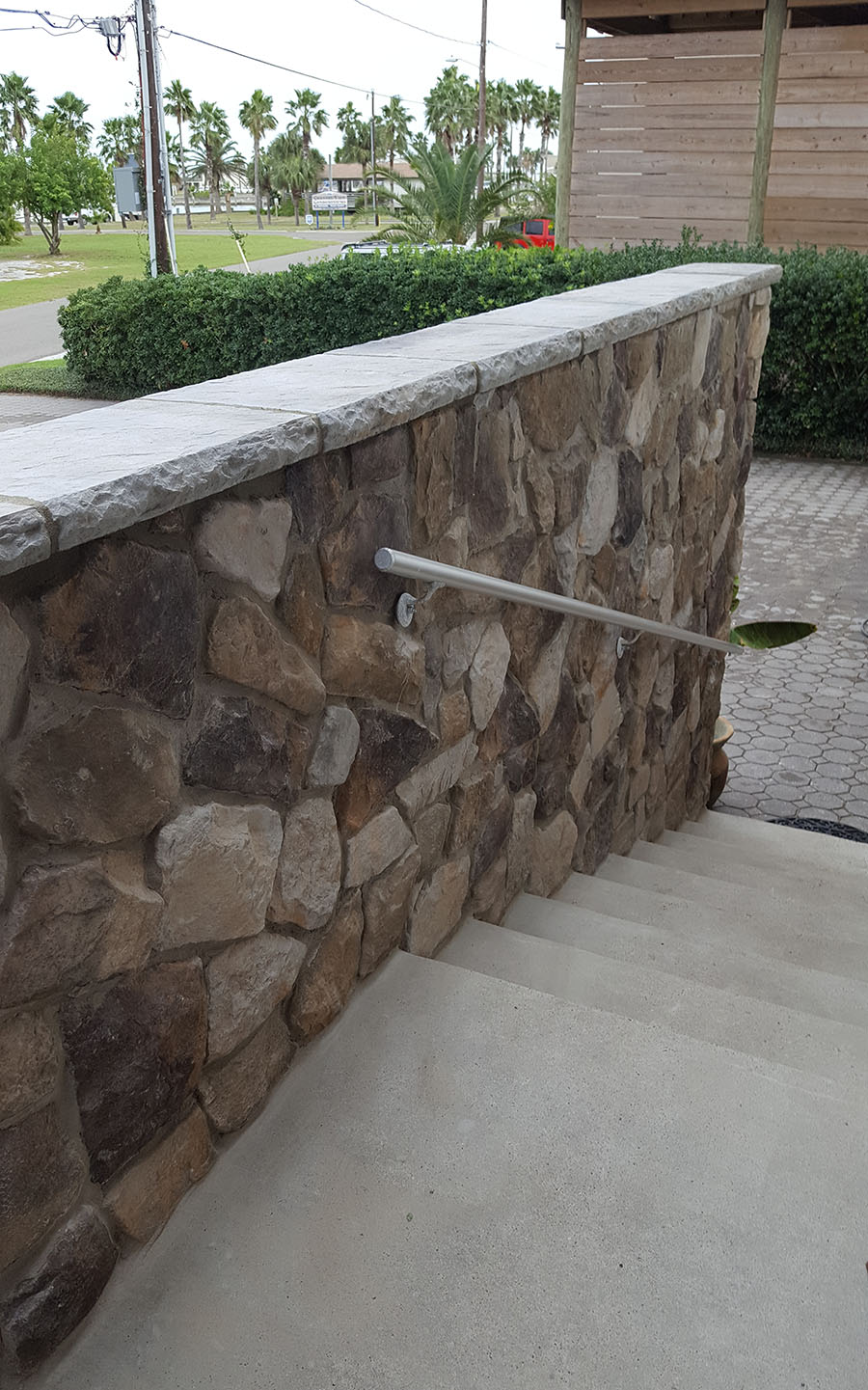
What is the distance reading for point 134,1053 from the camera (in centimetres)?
141

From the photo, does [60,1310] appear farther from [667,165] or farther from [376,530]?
[667,165]

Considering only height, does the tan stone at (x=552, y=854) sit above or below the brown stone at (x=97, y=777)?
below

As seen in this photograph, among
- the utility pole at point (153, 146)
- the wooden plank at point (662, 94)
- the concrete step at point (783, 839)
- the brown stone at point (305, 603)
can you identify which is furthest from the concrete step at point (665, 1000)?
the utility pole at point (153, 146)

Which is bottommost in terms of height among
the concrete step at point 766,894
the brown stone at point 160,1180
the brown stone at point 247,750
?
the concrete step at point 766,894

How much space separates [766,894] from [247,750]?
233 centimetres

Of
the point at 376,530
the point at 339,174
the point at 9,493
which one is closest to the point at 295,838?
the point at 376,530

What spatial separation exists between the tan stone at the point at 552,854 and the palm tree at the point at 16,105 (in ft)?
118

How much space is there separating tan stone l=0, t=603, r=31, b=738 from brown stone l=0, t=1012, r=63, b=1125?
0.32m

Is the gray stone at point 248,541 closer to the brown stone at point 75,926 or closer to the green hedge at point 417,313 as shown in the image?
the brown stone at point 75,926

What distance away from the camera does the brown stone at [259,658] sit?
4.72 feet

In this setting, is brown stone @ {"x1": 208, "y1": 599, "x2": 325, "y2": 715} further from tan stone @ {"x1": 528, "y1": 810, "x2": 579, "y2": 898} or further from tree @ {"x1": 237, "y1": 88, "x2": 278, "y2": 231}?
tree @ {"x1": 237, "y1": 88, "x2": 278, "y2": 231}

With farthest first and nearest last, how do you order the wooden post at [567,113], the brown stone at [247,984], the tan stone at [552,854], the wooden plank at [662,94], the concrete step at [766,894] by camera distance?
1. the wooden post at [567,113]
2. the wooden plank at [662,94]
3. the concrete step at [766,894]
4. the tan stone at [552,854]
5. the brown stone at [247,984]

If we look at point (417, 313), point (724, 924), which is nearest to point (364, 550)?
point (724, 924)

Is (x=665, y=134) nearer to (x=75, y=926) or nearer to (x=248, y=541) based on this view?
(x=248, y=541)
